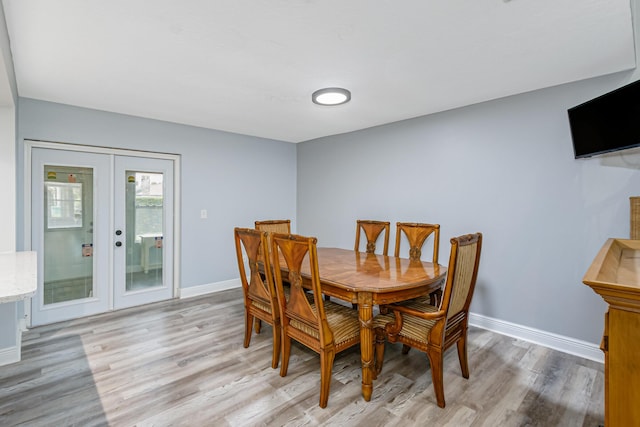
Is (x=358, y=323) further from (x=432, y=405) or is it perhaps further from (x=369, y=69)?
(x=369, y=69)

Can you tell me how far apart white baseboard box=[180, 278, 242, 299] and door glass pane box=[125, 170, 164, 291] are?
1.14 feet

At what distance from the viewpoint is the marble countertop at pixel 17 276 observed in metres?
1.54

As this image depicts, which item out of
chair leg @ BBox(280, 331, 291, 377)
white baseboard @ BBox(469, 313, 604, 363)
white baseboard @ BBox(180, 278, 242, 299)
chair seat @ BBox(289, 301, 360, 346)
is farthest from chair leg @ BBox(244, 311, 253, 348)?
white baseboard @ BBox(469, 313, 604, 363)

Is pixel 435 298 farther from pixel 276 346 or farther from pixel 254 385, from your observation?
pixel 254 385

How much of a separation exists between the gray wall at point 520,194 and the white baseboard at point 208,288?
92.6 inches

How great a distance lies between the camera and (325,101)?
292 cm

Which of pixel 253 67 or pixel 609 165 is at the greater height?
pixel 253 67

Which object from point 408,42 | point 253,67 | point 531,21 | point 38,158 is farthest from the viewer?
point 38,158

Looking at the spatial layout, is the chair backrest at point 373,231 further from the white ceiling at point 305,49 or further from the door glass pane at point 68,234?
the door glass pane at point 68,234

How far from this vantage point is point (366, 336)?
1982 mm

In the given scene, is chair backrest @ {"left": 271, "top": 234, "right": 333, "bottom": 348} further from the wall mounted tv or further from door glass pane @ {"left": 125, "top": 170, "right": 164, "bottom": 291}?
door glass pane @ {"left": 125, "top": 170, "right": 164, "bottom": 291}

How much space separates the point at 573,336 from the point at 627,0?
2465 mm

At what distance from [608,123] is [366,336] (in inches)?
85.2

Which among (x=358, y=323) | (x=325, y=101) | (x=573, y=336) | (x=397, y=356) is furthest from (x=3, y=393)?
(x=573, y=336)
